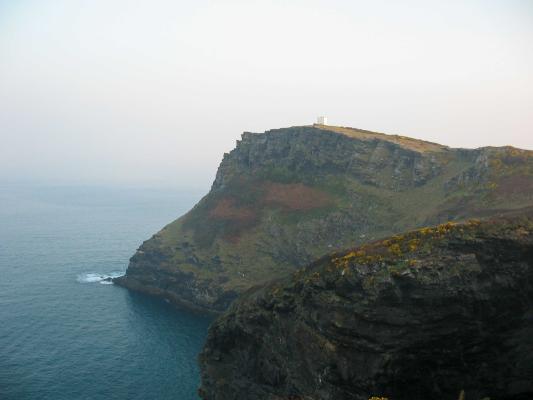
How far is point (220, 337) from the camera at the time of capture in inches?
2547

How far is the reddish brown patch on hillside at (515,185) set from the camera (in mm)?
85562

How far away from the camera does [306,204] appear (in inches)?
5027

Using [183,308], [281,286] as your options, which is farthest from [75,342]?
[281,286]

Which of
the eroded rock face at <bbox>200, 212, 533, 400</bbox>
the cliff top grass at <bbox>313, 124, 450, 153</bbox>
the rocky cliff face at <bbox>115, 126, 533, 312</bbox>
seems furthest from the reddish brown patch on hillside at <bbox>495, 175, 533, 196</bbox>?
the eroded rock face at <bbox>200, 212, 533, 400</bbox>

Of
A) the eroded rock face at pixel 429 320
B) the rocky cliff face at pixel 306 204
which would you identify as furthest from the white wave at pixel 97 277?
the eroded rock face at pixel 429 320

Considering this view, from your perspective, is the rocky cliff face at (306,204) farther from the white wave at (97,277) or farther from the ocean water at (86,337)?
the ocean water at (86,337)

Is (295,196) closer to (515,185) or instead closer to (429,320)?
(515,185)

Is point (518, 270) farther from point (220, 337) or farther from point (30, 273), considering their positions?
point (30, 273)

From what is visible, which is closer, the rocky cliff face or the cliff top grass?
the rocky cliff face

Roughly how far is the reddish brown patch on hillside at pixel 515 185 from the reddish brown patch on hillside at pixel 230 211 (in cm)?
6571

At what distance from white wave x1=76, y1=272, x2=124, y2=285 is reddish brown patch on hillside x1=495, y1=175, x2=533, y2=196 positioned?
103889 millimetres

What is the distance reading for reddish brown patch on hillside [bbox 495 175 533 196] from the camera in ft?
281

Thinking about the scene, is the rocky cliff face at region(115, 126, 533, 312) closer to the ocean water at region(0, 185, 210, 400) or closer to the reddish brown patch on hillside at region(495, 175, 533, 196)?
the reddish brown patch on hillside at region(495, 175, 533, 196)

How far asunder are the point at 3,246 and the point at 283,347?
14986 centimetres
